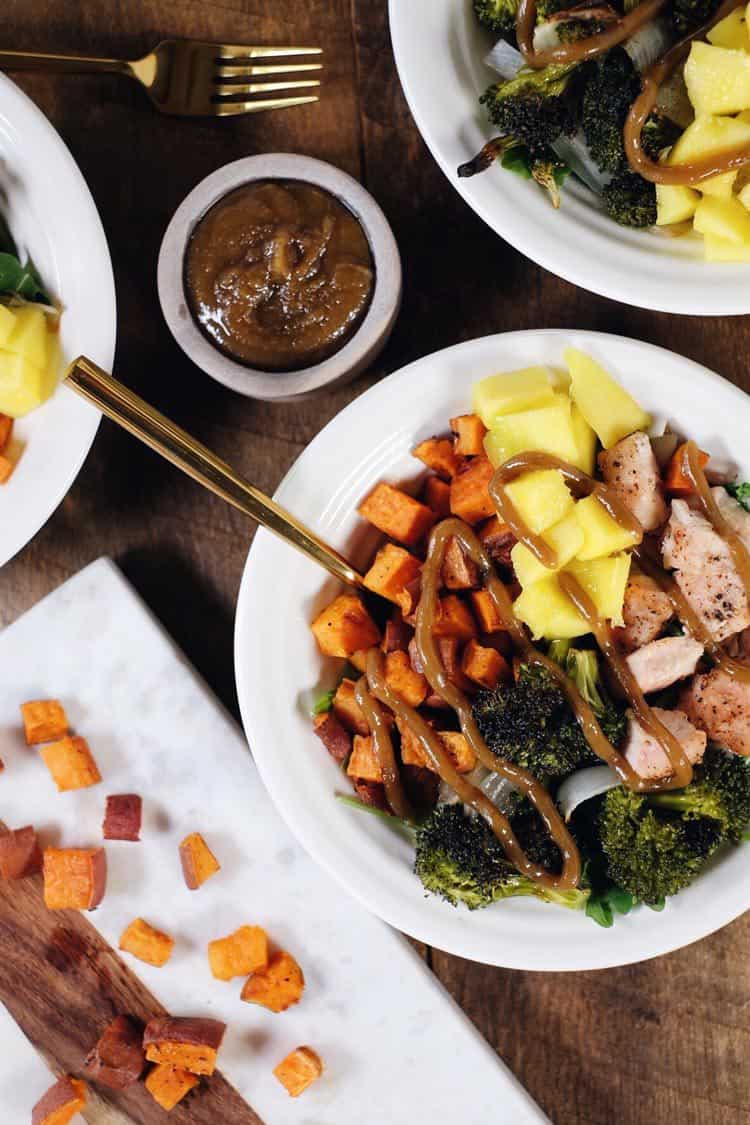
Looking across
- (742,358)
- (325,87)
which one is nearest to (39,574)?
(325,87)

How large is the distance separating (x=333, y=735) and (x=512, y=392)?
0.77 m

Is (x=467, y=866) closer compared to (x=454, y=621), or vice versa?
(x=467, y=866)

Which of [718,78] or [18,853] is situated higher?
[718,78]

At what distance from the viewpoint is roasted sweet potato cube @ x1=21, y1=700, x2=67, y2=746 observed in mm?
2645

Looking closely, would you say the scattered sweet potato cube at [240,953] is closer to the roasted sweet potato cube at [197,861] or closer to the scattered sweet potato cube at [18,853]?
the roasted sweet potato cube at [197,861]

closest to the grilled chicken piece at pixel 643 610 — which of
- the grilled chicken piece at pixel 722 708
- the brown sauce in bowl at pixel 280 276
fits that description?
the grilled chicken piece at pixel 722 708

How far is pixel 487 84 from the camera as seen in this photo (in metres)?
2.08

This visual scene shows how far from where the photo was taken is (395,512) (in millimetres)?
2227

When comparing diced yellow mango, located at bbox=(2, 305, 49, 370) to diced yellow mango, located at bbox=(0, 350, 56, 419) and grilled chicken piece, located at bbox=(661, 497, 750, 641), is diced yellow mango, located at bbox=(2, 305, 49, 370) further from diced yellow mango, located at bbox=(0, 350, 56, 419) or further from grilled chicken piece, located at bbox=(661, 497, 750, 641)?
grilled chicken piece, located at bbox=(661, 497, 750, 641)

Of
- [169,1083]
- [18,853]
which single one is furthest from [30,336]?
[169,1083]

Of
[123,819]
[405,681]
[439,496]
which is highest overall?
[439,496]

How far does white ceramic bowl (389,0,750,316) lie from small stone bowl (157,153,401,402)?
0.26 m

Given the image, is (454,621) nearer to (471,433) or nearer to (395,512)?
(395,512)

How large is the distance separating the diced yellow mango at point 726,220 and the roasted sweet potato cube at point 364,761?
1153 millimetres
